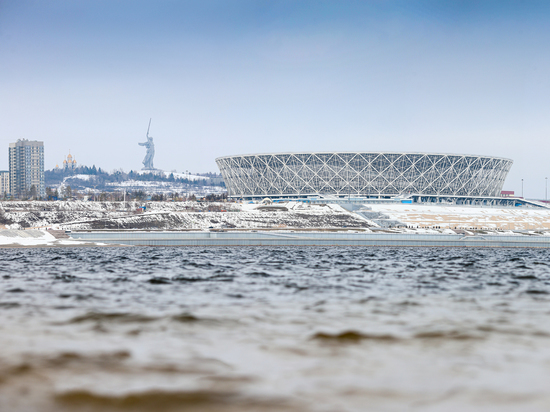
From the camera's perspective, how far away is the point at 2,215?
8856 cm

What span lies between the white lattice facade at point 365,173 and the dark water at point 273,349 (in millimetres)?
130006

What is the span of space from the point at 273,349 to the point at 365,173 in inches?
5537

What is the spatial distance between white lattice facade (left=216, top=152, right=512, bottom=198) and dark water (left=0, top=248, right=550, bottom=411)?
427 ft

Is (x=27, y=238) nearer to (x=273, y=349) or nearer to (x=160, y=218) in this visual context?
(x=160, y=218)

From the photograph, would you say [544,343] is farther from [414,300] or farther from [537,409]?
[414,300]

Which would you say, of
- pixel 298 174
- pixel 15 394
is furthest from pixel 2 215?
pixel 15 394

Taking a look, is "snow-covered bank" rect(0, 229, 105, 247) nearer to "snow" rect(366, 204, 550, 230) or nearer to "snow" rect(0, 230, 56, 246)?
"snow" rect(0, 230, 56, 246)

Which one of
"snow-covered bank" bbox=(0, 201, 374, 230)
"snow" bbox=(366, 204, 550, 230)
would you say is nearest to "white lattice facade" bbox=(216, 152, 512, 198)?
"snow" bbox=(366, 204, 550, 230)

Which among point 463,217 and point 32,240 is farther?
point 463,217

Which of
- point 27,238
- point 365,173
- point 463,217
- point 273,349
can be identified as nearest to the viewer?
point 273,349

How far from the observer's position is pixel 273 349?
9.05m

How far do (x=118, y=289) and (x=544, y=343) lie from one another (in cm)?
1341

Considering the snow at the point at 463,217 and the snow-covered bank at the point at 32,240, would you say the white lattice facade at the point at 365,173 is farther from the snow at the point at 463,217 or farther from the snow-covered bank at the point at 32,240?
the snow-covered bank at the point at 32,240

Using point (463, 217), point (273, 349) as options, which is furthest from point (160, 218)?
point (273, 349)
